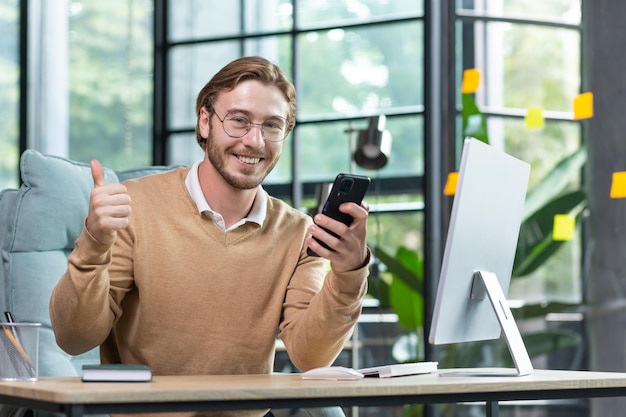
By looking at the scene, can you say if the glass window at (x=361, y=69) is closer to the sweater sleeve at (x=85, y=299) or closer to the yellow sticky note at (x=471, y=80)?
the yellow sticky note at (x=471, y=80)

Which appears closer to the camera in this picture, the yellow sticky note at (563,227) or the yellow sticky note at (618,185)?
the yellow sticky note at (618,185)

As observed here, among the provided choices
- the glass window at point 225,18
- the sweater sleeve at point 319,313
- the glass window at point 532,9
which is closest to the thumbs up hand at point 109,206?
the sweater sleeve at point 319,313

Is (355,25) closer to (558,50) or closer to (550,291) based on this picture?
(558,50)

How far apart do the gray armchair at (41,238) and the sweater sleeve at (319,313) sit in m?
0.56

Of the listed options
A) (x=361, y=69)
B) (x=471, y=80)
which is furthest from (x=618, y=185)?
(x=361, y=69)

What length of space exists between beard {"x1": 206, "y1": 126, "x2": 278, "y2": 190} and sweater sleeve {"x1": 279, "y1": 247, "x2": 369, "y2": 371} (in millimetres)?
216

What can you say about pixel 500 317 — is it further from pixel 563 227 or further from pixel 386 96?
pixel 386 96

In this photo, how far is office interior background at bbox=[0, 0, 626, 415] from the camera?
3410 millimetres

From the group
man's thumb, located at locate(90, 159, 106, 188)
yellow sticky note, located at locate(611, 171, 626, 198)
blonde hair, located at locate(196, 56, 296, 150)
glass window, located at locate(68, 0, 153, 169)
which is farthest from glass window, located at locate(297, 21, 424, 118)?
man's thumb, located at locate(90, 159, 106, 188)

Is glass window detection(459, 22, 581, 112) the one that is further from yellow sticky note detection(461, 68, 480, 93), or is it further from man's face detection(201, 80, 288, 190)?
man's face detection(201, 80, 288, 190)

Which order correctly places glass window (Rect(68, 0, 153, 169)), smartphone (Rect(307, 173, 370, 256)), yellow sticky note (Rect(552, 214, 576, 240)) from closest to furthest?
1. smartphone (Rect(307, 173, 370, 256))
2. yellow sticky note (Rect(552, 214, 576, 240))
3. glass window (Rect(68, 0, 153, 169))

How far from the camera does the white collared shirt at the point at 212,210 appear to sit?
2.01 m

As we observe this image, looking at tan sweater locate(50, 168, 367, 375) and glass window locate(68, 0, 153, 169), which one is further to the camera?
glass window locate(68, 0, 153, 169)

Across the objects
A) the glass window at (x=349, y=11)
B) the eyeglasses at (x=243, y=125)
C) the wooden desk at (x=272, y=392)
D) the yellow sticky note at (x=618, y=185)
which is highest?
the glass window at (x=349, y=11)
